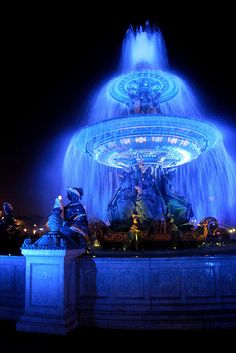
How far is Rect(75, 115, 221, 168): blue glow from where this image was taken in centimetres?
1043

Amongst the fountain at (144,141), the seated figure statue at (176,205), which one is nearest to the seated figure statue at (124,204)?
the fountain at (144,141)

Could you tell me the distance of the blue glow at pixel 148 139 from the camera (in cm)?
1043

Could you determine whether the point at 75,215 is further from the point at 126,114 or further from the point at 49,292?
the point at 126,114

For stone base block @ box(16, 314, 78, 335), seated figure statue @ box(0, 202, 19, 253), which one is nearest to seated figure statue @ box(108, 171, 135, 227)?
seated figure statue @ box(0, 202, 19, 253)

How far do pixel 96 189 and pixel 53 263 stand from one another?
14.7m

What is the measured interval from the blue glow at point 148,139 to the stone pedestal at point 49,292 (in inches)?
227

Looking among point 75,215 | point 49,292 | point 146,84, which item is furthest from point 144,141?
point 49,292

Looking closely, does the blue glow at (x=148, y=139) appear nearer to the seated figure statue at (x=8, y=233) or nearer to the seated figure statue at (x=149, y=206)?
the seated figure statue at (x=149, y=206)

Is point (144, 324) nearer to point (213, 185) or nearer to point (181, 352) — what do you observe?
point (181, 352)

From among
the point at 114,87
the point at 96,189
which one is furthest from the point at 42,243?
the point at 96,189

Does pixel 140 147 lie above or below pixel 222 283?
above

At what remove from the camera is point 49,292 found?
5.63 meters

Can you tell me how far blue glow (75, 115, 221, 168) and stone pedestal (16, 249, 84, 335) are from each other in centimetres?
577

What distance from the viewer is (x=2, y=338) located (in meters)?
A: 5.25
